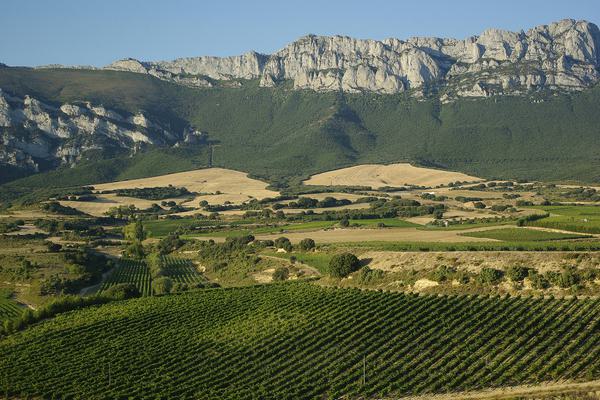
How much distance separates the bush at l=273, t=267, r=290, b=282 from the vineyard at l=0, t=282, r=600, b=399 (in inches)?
871

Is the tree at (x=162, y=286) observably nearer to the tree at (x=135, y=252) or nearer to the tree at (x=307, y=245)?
the tree at (x=307, y=245)

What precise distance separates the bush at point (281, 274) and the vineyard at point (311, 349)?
22.1 meters

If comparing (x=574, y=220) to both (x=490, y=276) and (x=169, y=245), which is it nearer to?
(x=490, y=276)

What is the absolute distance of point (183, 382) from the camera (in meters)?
54.4

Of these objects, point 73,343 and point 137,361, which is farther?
point 73,343

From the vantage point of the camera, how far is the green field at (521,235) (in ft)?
320

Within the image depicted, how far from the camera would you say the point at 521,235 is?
334ft

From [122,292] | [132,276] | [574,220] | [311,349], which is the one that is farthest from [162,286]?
[574,220]

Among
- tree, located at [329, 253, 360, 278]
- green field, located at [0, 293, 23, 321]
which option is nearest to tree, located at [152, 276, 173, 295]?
green field, located at [0, 293, 23, 321]

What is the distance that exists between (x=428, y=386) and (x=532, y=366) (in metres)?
8.04

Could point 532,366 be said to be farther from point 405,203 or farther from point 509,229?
point 405,203

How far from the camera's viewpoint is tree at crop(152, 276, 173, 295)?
310 ft

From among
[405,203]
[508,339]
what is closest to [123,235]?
[405,203]

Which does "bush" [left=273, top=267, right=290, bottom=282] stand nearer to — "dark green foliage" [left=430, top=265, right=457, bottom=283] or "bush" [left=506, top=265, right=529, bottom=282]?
"dark green foliage" [left=430, top=265, right=457, bottom=283]
